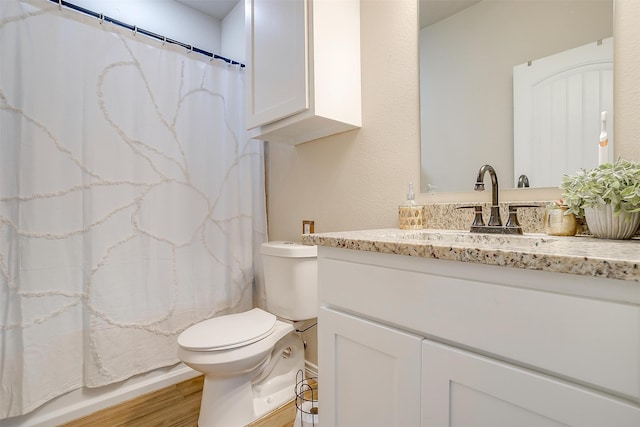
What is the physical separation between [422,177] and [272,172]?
1.11m

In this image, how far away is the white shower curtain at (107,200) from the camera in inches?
49.9

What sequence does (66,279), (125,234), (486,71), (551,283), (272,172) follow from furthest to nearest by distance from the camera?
(272,172)
(125,234)
(66,279)
(486,71)
(551,283)

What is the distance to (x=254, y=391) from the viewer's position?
1.50 meters

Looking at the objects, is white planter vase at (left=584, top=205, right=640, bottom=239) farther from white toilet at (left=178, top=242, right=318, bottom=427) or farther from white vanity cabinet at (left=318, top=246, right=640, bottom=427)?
white toilet at (left=178, top=242, right=318, bottom=427)

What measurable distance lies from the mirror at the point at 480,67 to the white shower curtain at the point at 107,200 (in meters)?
1.21

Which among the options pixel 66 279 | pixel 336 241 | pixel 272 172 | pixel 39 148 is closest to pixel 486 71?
pixel 336 241

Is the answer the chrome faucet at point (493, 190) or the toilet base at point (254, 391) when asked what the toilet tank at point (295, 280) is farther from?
the chrome faucet at point (493, 190)

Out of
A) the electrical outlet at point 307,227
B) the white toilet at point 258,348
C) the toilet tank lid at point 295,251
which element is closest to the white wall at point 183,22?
the electrical outlet at point 307,227

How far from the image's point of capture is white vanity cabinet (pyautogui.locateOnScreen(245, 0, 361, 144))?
1.28 meters

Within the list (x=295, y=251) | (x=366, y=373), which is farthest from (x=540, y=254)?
(x=295, y=251)

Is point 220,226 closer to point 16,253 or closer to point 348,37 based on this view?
point 16,253

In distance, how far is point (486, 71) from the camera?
1111 millimetres

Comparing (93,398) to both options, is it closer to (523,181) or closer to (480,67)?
(523,181)

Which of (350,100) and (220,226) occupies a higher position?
(350,100)
